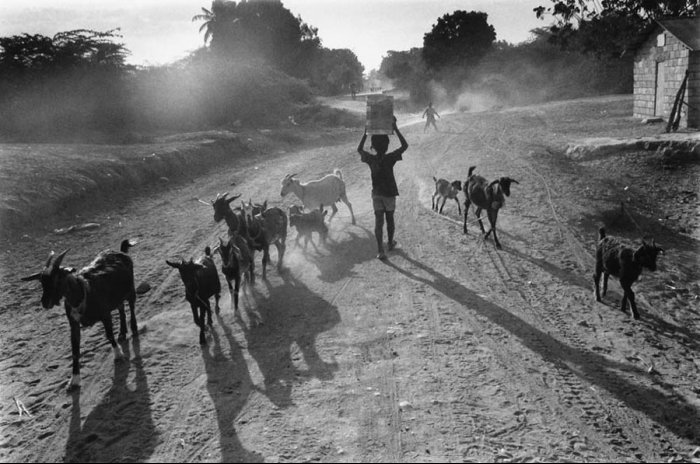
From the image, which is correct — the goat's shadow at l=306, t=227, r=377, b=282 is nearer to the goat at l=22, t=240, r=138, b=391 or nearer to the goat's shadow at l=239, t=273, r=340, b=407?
the goat's shadow at l=239, t=273, r=340, b=407

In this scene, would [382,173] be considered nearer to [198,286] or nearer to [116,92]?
[198,286]

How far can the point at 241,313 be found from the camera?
782 centimetres

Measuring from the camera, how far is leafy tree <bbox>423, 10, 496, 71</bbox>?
5622 cm

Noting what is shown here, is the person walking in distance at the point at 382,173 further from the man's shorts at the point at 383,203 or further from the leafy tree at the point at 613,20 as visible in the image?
the leafy tree at the point at 613,20

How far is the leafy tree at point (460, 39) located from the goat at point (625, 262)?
51.5m

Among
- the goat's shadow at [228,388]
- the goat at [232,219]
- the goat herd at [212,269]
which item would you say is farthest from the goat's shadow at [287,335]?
the goat at [232,219]

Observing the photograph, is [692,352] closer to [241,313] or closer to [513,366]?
[513,366]

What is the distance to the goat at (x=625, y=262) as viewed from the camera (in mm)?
7492

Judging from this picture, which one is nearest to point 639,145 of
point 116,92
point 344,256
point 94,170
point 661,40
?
point 661,40

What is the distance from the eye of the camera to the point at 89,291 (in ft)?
20.5

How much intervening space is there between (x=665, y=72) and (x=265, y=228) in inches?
837

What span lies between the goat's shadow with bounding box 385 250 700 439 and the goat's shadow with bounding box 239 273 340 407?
2053 mm

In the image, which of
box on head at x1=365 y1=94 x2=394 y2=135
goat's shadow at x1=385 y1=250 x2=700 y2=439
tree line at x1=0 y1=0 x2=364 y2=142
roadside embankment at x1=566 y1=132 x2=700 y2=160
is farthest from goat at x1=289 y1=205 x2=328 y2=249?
tree line at x1=0 y1=0 x2=364 y2=142

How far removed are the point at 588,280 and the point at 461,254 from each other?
2.17 metres
